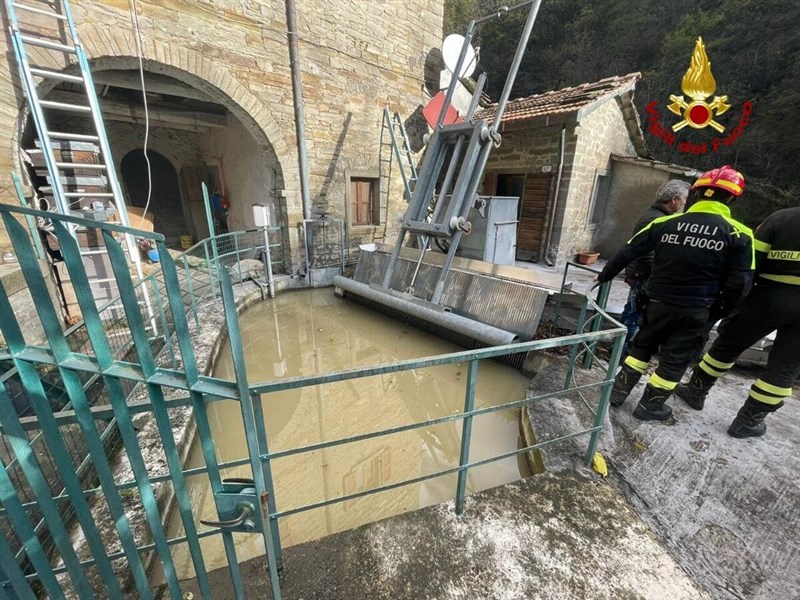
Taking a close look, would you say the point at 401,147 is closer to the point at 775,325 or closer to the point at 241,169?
the point at 241,169

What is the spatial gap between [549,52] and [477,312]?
17.0m

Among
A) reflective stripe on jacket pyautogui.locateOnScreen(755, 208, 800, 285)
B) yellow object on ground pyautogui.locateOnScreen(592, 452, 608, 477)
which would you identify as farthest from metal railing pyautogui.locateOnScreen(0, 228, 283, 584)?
reflective stripe on jacket pyautogui.locateOnScreen(755, 208, 800, 285)

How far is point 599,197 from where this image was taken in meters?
8.57

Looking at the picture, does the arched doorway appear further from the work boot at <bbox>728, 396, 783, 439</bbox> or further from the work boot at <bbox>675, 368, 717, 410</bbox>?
the work boot at <bbox>728, 396, 783, 439</bbox>

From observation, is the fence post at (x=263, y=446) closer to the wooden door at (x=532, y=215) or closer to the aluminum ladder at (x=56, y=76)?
the aluminum ladder at (x=56, y=76)

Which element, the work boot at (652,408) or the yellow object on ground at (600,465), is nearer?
the yellow object on ground at (600,465)

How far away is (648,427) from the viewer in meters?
2.59

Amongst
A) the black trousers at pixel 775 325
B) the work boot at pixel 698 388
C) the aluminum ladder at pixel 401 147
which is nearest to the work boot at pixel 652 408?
the work boot at pixel 698 388

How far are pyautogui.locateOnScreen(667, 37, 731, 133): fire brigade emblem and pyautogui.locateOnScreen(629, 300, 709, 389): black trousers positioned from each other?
7674 millimetres

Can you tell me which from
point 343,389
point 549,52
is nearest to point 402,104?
point 343,389

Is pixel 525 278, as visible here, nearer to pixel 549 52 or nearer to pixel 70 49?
pixel 70 49

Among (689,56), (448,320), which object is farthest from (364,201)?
(689,56)

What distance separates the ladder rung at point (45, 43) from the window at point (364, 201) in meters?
4.69

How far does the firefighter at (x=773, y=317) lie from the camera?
7.43 ft
